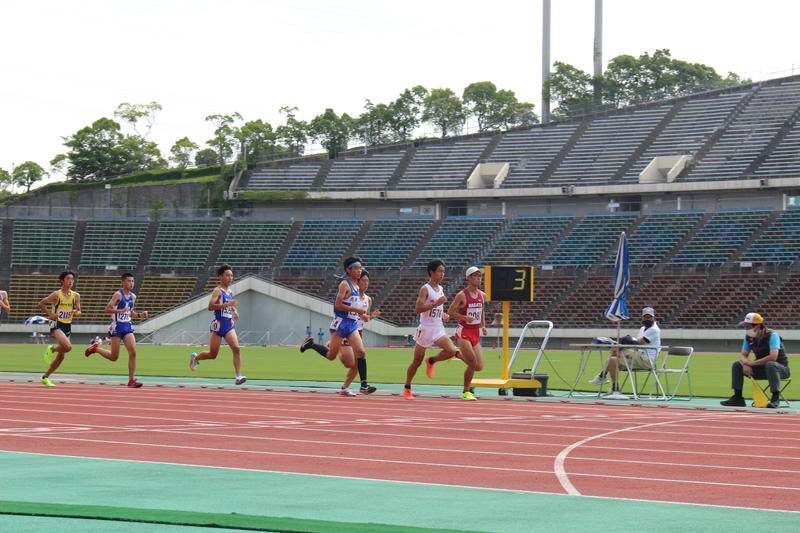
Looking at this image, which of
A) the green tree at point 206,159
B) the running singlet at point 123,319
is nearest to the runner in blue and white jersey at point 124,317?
the running singlet at point 123,319

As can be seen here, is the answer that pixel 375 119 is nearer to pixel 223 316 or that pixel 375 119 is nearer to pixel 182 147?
pixel 182 147

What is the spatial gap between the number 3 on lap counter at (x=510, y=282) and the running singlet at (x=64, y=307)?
7196 mm

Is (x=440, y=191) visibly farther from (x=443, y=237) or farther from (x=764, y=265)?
(x=764, y=265)

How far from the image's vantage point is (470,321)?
16.6 meters

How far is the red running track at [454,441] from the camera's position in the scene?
25.8 feet

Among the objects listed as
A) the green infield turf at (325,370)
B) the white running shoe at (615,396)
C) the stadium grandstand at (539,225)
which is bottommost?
the green infield turf at (325,370)

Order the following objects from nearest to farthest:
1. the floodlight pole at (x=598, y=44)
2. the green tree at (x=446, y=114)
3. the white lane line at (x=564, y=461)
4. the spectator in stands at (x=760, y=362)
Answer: the white lane line at (x=564, y=461) → the spectator in stands at (x=760, y=362) → the floodlight pole at (x=598, y=44) → the green tree at (x=446, y=114)

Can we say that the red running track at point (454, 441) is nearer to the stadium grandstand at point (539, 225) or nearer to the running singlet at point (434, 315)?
the running singlet at point (434, 315)

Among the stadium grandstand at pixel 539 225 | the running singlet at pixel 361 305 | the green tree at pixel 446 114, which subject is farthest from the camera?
the green tree at pixel 446 114

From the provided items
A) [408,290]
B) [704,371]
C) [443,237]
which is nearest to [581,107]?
[443,237]

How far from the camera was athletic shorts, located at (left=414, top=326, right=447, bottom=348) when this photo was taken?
54.6 feet

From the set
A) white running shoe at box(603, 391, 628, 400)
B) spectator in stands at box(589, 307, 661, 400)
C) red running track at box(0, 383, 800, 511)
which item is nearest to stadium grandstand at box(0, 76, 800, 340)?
spectator in stands at box(589, 307, 661, 400)

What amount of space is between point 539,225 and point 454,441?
5343cm

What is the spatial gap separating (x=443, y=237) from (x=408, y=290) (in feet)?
20.0
